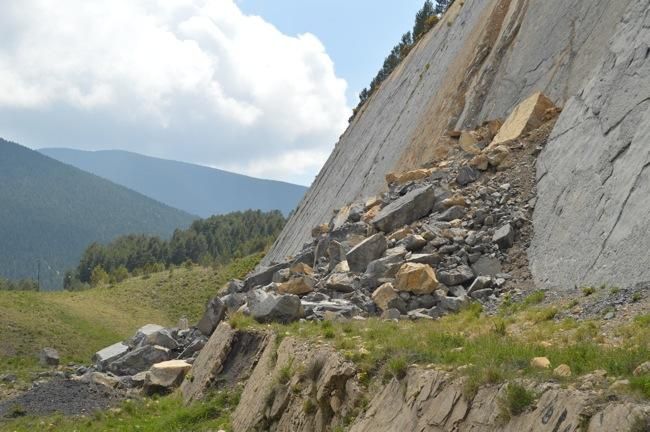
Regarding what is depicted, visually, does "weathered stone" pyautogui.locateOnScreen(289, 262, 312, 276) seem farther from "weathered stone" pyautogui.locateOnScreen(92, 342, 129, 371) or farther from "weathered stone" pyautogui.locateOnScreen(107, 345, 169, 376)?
"weathered stone" pyautogui.locateOnScreen(92, 342, 129, 371)

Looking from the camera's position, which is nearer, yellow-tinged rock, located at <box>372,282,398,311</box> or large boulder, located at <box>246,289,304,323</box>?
yellow-tinged rock, located at <box>372,282,398,311</box>

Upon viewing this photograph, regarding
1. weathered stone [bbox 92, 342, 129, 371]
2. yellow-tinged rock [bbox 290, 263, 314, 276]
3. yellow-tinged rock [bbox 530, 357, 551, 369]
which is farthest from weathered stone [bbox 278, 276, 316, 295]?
yellow-tinged rock [bbox 530, 357, 551, 369]

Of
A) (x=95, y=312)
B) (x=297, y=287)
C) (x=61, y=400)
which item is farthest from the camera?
(x=95, y=312)

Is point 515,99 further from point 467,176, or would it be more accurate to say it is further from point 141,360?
point 141,360

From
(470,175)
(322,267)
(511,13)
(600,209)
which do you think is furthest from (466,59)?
(600,209)

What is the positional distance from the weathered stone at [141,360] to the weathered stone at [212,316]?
84.1 inches

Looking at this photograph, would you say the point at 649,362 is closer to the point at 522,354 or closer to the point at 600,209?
the point at 522,354

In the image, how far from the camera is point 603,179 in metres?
15.5

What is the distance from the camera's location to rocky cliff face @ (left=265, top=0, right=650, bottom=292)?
15.8 m

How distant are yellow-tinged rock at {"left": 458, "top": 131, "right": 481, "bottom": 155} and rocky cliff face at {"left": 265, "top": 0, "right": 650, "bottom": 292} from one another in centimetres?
82

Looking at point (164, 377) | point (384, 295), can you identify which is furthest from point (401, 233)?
point (164, 377)

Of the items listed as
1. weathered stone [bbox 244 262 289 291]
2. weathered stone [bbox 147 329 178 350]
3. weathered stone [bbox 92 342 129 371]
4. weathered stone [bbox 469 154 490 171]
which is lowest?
weathered stone [bbox 92 342 129 371]

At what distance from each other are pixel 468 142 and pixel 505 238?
727 cm

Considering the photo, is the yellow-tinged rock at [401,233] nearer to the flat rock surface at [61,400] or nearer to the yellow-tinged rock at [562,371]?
the flat rock surface at [61,400]
